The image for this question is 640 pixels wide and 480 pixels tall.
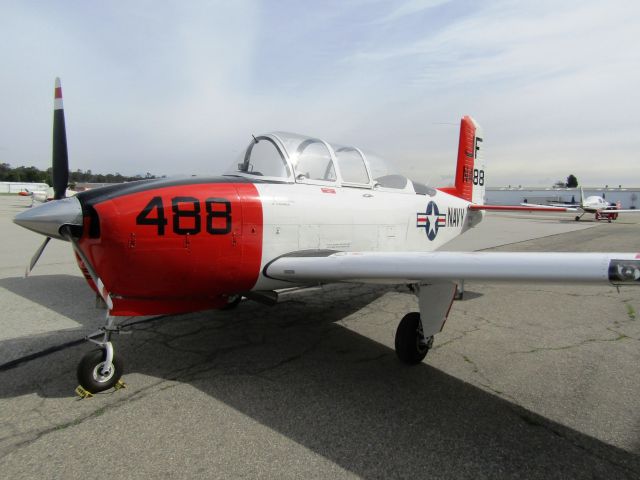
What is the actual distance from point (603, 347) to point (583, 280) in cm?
265

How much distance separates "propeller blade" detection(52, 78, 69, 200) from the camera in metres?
3.86

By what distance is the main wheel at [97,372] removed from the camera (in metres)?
3.20

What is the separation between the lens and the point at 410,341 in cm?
390

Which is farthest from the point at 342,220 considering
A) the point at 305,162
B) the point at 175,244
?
the point at 175,244

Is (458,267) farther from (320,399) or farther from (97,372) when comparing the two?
(97,372)

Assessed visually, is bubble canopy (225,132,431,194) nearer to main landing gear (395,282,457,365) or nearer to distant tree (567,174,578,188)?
main landing gear (395,282,457,365)

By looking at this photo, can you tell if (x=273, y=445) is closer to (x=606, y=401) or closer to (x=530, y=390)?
(x=530, y=390)

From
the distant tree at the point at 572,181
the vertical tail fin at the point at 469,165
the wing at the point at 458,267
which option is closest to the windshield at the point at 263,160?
the wing at the point at 458,267

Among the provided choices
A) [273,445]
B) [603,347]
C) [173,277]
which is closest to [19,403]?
[173,277]

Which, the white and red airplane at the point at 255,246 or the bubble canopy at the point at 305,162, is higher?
the bubble canopy at the point at 305,162

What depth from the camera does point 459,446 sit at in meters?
2.64

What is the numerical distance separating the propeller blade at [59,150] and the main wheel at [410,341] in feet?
11.2

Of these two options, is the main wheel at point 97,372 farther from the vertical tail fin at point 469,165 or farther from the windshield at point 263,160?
the vertical tail fin at point 469,165

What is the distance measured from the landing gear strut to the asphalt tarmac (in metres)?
0.10
